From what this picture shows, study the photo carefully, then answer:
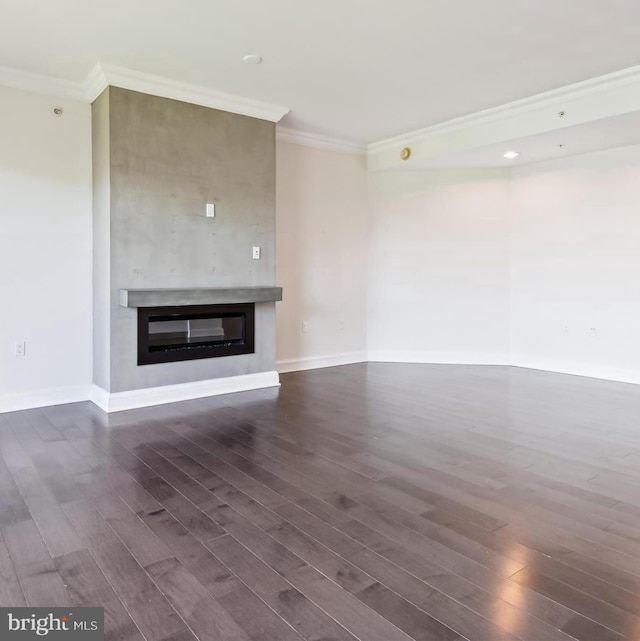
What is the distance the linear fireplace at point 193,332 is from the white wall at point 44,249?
25.0 inches

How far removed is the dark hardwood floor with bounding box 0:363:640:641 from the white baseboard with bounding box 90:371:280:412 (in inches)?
6.7

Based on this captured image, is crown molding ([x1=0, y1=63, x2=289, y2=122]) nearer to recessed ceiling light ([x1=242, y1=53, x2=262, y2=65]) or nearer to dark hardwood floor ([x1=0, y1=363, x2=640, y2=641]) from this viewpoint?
recessed ceiling light ([x1=242, y1=53, x2=262, y2=65])

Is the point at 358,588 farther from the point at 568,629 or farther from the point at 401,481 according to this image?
the point at 401,481

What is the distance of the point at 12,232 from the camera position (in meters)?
4.22

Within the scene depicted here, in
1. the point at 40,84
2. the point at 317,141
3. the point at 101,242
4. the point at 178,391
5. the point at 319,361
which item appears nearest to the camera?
the point at 40,84

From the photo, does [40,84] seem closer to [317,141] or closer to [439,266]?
[317,141]

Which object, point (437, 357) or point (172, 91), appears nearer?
point (172, 91)

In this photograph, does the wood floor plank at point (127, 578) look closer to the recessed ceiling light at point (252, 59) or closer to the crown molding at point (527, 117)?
the recessed ceiling light at point (252, 59)

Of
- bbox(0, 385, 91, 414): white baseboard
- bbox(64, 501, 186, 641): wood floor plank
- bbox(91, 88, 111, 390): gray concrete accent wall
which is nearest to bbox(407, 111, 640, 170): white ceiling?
bbox(91, 88, 111, 390): gray concrete accent wall

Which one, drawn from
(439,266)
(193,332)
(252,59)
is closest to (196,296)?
(193,332)

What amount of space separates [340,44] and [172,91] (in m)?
1.60

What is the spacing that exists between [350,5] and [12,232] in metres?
3.15

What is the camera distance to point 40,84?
14.0 ft

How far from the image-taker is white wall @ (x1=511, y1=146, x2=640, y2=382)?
5.46 metres
